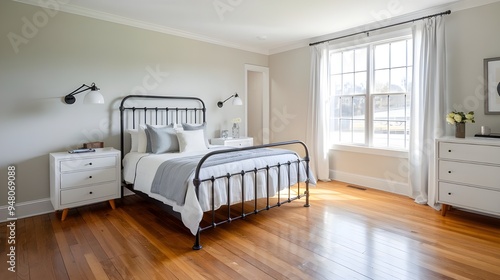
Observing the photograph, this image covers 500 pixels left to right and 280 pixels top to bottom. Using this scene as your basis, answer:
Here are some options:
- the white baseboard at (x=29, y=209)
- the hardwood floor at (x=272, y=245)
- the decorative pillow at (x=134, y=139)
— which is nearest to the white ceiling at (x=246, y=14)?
the decorative pillow at (x=134, y=139)

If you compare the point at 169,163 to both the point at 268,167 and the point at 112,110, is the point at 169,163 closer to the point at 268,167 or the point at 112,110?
the point at 268,167

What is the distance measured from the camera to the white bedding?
96.5 inches

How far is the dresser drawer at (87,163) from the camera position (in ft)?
10.4

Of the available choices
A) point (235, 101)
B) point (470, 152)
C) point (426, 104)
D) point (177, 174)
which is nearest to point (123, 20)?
point (235, 101)

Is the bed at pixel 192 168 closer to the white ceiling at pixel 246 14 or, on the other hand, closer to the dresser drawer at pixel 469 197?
the white ceiling at pixel 246 14

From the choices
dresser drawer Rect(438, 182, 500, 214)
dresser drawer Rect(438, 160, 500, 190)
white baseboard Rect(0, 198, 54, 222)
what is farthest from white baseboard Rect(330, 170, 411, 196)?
white baseboard Rect(0, 198, 54, 222)

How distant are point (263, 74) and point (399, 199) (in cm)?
362

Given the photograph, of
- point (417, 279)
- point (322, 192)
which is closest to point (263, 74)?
point (322, 192)

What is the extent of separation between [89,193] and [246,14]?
3123 mm

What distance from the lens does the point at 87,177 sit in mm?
3293

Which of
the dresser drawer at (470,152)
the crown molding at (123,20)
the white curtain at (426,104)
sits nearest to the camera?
the dresser drawer at (470,152)

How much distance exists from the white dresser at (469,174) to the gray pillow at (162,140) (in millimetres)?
3369

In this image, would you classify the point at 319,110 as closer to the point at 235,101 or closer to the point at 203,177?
the point at 235,101

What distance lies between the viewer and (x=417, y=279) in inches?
78.4
